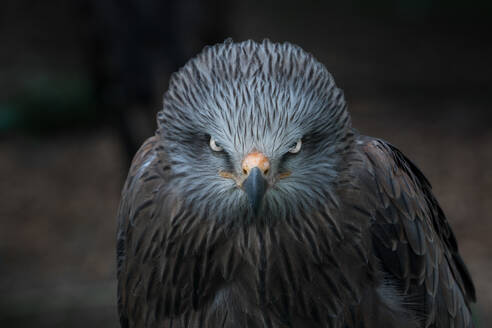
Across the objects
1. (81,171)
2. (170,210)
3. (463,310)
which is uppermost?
(170,210)

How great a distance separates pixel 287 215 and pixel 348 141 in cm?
Answer: 42

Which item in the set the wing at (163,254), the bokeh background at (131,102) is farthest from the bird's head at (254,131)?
the bokeh background at (131,102)

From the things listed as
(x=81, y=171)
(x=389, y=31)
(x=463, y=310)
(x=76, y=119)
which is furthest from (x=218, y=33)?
(x=389, y=31)

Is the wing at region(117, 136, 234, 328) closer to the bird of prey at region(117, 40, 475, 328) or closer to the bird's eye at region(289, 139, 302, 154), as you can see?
the bird of prey at region(117, 40, 475, 328)

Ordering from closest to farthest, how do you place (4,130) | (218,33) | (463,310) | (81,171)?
(463,310) < (218,33) < (81,171) < (4,130)

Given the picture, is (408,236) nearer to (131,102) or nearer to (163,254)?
(163,254)

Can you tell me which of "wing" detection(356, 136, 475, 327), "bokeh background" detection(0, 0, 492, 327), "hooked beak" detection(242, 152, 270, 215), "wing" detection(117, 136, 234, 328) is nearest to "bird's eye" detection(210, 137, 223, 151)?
"hooked beak" detection(242, 152, 270, 215)

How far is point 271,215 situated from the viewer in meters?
3.08

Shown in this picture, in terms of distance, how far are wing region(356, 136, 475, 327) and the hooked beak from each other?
2.38 feet

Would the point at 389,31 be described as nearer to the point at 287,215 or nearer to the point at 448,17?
the point at 448,17

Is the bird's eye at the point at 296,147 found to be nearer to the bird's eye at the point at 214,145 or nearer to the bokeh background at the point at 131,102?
the bird's eye at the point at 214,145

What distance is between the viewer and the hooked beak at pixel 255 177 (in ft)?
8.63

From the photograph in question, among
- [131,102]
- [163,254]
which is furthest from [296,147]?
[131,102]

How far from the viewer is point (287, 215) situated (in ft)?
10.2
